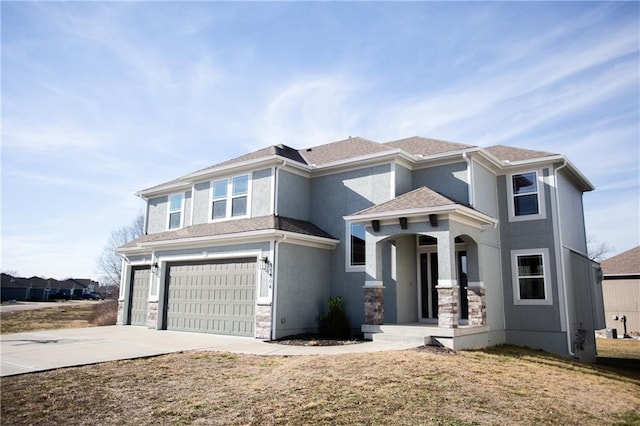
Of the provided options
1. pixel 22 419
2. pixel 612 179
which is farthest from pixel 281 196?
pixel 612 179

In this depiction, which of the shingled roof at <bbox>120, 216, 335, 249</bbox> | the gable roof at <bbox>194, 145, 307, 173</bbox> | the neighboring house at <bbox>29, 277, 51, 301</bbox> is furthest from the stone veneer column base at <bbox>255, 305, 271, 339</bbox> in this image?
the neighboring house at <bbox>29, 277, 51, 301</bbox>

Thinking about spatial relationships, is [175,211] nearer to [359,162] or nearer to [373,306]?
[359,162]

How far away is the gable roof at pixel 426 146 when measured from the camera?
14046mm

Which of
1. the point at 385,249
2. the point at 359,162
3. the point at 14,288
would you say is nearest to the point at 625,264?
the point at 385,249

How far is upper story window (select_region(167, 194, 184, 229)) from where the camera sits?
Answer: 19.0 meters

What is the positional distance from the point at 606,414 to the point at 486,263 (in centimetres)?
668

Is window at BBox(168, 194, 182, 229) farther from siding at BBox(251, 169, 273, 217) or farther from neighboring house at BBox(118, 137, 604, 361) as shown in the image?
siding at BBox(251, 169, 273, 217)

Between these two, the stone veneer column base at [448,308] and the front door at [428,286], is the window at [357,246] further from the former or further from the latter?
the stone veneer column base at [448,308]

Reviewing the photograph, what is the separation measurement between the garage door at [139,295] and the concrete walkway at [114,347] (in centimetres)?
360

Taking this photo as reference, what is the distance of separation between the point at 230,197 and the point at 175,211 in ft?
15.0

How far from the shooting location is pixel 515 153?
15.0 metres

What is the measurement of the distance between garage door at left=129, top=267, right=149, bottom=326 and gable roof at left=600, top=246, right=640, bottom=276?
23.7 metres

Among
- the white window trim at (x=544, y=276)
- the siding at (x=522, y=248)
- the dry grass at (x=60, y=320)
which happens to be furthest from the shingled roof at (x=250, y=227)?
the dry grass at (x=60, y=320)

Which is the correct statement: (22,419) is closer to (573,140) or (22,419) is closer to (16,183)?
(16,183)
